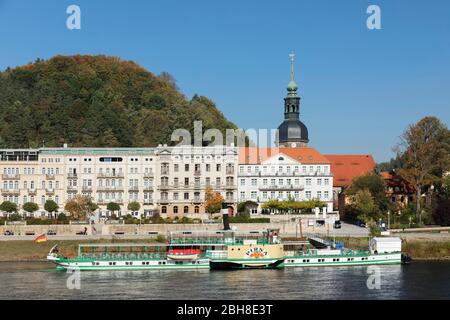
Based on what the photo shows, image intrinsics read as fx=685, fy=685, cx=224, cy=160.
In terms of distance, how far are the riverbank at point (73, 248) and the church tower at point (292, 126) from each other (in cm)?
4548

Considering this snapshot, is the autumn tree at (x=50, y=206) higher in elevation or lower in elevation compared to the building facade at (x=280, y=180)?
lower

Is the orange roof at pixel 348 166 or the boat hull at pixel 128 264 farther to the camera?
the orange roof at pixel 348 166

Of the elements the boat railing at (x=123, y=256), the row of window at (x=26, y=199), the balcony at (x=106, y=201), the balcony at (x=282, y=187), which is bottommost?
the boat railing at (x=123, y=256)

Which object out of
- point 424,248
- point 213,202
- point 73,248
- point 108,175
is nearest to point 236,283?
point 73,248

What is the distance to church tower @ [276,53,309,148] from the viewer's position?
A: 363 feet

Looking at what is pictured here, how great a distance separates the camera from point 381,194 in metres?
82.6

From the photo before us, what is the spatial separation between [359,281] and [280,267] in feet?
37.6

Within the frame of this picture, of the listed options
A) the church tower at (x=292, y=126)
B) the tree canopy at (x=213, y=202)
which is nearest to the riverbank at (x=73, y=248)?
the tree canopy at (x=213, y=202)

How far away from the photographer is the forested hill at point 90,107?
108625 millimetres

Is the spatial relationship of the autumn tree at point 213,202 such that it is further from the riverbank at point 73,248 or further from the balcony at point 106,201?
the riverbank at point 73,248

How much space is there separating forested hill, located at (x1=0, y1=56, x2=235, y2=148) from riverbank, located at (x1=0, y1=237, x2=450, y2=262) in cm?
3821
